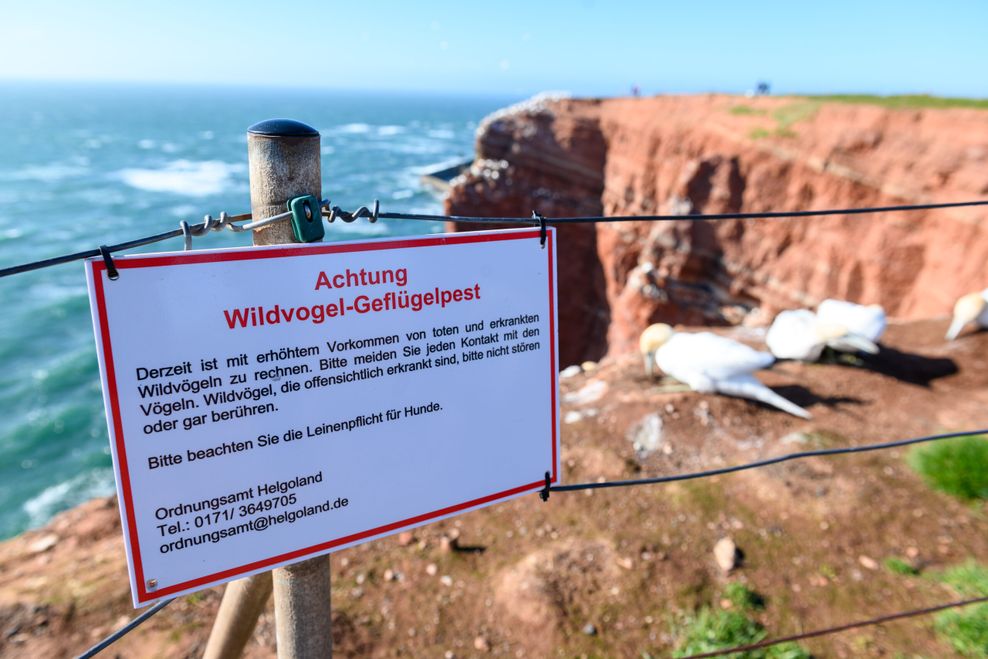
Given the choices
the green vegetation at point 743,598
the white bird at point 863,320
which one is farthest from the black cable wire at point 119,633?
the white bird at point 863,320

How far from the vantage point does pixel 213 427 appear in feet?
5.43

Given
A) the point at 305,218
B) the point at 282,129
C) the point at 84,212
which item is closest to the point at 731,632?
the point at 305,218

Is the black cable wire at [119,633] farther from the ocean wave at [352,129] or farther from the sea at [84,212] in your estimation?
the ocean wave at [352,129]

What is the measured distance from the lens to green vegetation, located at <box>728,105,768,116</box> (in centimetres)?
1862

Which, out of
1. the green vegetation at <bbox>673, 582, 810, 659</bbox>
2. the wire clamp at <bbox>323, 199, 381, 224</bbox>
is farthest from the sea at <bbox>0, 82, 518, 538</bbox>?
the green vegetation at <bbox>673, 582, 810, 659</bbox>

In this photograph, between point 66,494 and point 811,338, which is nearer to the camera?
point 811,338

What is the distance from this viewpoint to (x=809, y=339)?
319 inches

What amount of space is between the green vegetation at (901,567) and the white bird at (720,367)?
88.9 inches

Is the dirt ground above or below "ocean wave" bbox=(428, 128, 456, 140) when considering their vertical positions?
below

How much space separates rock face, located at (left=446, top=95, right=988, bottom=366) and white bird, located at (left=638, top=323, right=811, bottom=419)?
31.5 ft

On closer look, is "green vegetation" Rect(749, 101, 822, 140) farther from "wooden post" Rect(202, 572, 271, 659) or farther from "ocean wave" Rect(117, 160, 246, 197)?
"ocean wave" Rect(117, 160, 246, 197)

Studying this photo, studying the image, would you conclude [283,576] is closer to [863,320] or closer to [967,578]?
[967,578]

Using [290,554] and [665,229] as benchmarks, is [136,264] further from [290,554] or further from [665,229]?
[665,229]

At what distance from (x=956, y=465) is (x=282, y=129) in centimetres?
627
